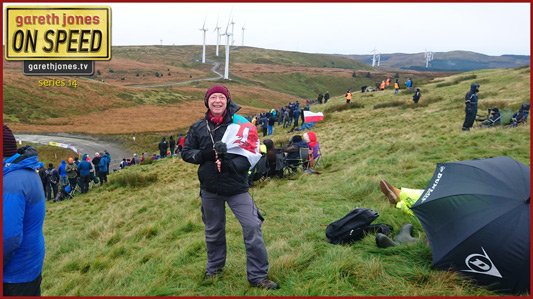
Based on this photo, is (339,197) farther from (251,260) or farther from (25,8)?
(25,8)

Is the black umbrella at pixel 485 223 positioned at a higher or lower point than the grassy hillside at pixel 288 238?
higher

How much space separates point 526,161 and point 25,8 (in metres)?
15.9

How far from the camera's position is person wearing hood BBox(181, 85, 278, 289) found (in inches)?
134

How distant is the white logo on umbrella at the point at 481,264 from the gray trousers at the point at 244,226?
2.07 m

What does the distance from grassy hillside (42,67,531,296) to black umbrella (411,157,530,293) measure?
0.77ft

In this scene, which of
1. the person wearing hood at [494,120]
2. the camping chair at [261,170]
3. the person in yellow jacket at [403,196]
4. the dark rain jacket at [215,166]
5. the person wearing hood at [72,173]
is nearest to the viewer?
the dark rain jacket at [215,166]

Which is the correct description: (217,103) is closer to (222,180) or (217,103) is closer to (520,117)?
(222,180)

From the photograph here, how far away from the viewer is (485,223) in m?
3.08

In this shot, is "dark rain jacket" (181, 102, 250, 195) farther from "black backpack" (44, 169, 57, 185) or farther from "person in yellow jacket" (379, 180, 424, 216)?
"black backpack" (44, 169, 57, 185)

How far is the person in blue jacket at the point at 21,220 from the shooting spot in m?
2.51

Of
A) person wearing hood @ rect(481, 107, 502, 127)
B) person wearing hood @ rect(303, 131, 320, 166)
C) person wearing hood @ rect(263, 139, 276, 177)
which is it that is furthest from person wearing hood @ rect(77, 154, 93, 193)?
person wearing hood @ rect(481, 107, 502, 127)

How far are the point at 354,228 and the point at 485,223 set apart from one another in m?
1.86

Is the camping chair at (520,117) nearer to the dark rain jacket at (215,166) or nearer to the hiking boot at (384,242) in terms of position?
the hiking boot at (384,242)

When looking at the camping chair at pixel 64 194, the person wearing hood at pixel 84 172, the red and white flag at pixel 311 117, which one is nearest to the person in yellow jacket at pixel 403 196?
the person wearing hood at pixel 84 172
